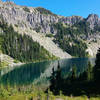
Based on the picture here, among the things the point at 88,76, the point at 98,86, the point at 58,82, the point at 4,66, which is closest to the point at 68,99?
the point at 98,86

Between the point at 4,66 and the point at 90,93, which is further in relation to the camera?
the point at 4,66

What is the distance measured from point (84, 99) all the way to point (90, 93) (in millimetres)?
6993

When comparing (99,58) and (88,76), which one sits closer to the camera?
(99,58)

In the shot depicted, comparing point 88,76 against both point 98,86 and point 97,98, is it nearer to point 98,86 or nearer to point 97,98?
point 98,86

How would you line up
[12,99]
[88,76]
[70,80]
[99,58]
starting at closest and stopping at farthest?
1. [12,99]
2. [99,58]
3. [88,76]
4. [70,80]

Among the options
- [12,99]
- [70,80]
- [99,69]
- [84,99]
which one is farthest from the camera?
[70,80]

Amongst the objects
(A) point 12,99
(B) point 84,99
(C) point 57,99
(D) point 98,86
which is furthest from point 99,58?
(A) point 12,99

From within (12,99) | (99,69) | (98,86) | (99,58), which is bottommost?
(12,99)

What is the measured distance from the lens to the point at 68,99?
4166cm

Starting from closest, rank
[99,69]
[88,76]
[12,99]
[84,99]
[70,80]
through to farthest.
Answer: [84,99], [12,99], [99,69], [88,76], [70,80]

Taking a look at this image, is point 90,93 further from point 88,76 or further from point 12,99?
point 12,99

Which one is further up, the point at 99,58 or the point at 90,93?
the point at 99,58

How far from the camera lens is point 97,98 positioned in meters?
40.8

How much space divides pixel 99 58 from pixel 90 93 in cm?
1361
